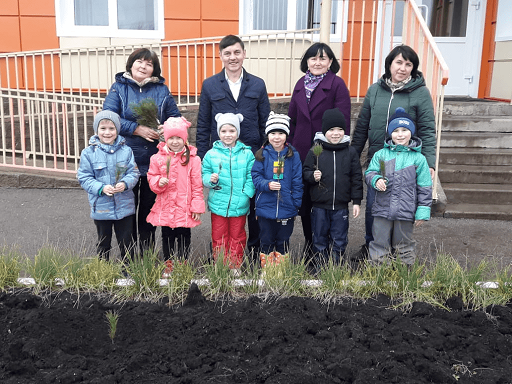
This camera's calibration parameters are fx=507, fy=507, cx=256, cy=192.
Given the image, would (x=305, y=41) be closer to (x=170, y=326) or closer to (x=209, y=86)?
(x=209, y=86)

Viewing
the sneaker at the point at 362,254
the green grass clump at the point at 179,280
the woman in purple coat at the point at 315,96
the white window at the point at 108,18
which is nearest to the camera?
the green grass clump at the point at 179,280

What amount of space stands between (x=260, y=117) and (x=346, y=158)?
0.77 meters

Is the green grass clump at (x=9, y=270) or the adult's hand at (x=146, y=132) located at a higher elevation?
the adult's hand at (x=146, y=132)

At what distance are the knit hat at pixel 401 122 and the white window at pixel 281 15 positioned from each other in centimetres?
491

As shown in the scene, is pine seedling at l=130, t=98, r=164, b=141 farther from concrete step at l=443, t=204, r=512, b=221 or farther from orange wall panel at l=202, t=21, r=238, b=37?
orange wall panel at l=202, t=21, r=238, b=37

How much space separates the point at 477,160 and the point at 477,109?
1.26 metres

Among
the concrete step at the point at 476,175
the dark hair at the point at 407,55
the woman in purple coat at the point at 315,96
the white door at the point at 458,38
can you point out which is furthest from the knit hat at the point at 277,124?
the white door at the point at 458,38

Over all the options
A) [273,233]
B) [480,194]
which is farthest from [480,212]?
[273,233]

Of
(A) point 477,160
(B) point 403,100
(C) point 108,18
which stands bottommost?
(A) point 477,160

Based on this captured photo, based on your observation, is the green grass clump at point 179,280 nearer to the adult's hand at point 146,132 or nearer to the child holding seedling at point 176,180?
the child holding seedling at point 176,180

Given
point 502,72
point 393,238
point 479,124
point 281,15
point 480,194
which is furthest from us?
point 281,15

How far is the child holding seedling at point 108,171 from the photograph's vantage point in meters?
3.54

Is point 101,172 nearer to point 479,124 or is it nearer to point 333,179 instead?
point 333,179

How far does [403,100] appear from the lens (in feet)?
12.6
